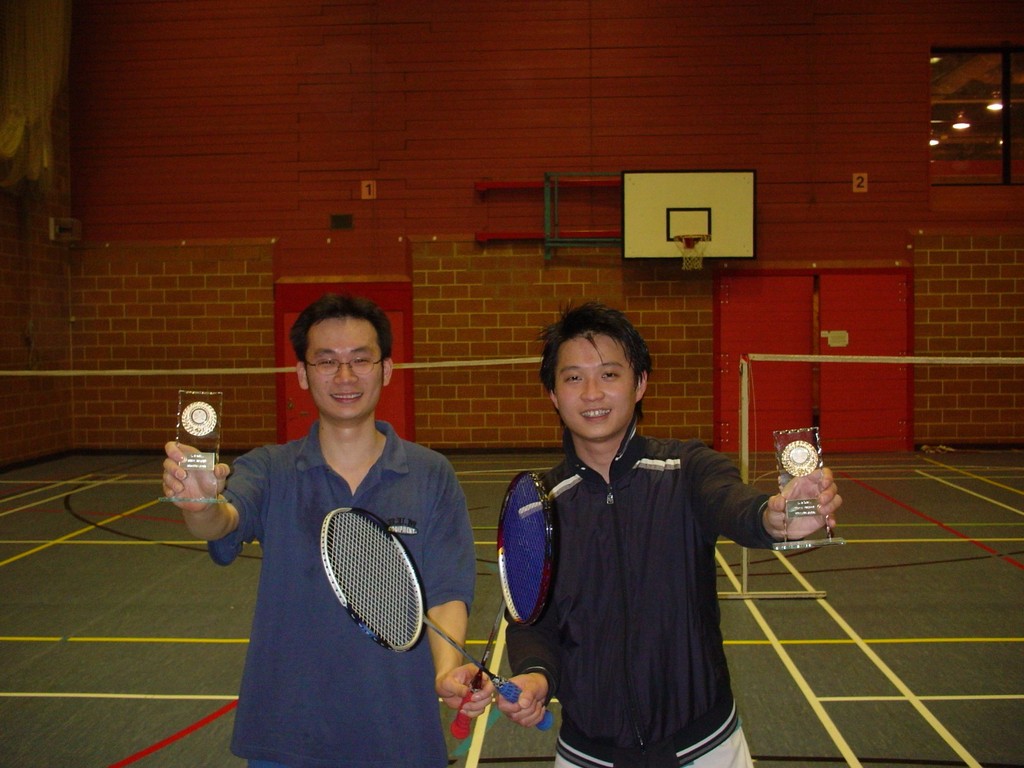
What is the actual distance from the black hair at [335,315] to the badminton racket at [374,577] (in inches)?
22.0

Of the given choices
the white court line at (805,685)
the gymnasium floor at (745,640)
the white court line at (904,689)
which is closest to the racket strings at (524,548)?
the gymnasium floor at (745,640)

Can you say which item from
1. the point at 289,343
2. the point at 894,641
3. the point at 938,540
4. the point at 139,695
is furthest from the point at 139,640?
the point at 289,343

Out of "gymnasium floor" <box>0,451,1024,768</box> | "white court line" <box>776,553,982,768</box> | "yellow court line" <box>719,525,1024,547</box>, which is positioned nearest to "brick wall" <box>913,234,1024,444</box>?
"gymnasium floor" <box>0,451,1024,768</box>

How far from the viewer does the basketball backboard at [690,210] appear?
39.7ft

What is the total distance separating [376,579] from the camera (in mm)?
1906

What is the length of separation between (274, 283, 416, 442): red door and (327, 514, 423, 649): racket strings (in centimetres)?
1097

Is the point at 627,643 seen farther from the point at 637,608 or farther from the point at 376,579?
the point at 376,579

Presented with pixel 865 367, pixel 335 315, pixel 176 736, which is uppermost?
pixel 335 315

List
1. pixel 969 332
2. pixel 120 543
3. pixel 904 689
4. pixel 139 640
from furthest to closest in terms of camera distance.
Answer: pixel 969 332, pixel 120 543, pixel 139 640, pixel 904 689

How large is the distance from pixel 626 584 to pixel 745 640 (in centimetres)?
329

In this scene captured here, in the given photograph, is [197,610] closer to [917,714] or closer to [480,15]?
[917,714]

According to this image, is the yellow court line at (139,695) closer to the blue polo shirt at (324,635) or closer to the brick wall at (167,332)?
the blue polo shirt at (324,635)

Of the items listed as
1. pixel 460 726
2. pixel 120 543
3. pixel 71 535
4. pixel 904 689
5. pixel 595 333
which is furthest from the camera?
pixel 71 535

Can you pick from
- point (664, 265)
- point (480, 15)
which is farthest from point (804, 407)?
point (480, 15)
